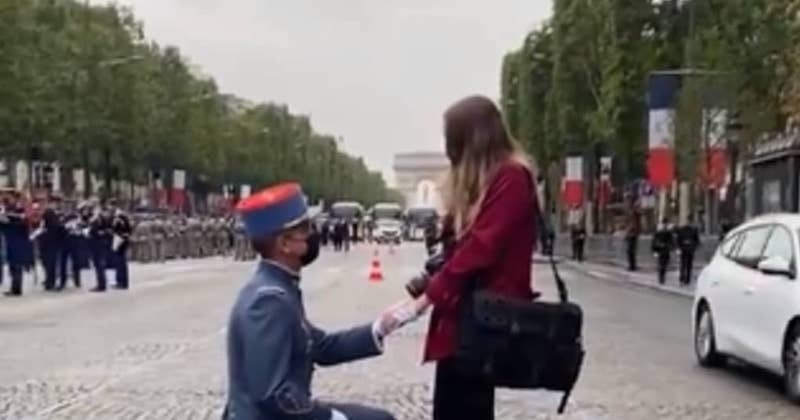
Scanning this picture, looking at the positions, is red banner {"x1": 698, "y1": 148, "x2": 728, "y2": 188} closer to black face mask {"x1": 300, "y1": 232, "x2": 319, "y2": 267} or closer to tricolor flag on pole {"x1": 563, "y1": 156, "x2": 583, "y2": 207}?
tricolor flag on pole {"x1": 563, "y1": 156, "x2": 583, "y2": 207}

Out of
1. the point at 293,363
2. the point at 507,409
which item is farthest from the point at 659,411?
the point at 293,363

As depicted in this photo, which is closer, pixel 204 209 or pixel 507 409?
pixel 507 409

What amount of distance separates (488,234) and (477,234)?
4cm

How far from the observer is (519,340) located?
629 centimetres

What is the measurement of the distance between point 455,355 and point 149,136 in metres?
74.7

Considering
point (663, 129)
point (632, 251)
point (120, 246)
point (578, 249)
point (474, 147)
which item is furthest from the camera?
point (578, 249)

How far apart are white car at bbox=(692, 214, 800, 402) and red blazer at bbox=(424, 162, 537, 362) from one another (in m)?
8.77

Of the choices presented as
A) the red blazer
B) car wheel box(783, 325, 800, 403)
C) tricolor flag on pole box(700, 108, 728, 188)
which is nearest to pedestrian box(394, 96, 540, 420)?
the red blazer

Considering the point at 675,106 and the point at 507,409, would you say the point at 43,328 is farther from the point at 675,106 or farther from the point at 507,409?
the point at 675,106

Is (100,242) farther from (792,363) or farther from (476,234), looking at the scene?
(476,234)

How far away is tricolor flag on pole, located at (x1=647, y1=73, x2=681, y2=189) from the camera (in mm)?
50406

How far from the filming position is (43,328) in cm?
2378

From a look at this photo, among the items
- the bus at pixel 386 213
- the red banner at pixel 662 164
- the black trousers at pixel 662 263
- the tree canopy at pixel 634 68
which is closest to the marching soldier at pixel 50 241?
the tree canopy at pixel 634 68

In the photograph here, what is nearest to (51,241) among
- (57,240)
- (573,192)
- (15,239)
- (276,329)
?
(57,240)
